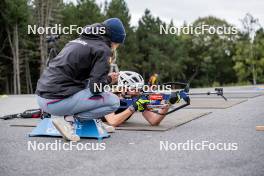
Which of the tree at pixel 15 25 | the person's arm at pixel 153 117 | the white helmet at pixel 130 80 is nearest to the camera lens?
the person's arm at pixel 153 117

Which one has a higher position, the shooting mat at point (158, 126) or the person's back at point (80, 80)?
the person's back at point (80, 80)

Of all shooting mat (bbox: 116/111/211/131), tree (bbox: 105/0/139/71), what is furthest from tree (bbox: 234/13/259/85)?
shooting mat (bbox: 116/111/211/131)

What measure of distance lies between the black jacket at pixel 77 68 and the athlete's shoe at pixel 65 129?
32 centimetres

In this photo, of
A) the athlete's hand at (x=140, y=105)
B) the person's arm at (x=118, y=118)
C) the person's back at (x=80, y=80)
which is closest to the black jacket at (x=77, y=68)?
the person's back at (x=80, y=80)

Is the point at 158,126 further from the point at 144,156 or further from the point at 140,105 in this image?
the point at 144,156

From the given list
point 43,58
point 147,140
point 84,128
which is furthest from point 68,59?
point 43,58

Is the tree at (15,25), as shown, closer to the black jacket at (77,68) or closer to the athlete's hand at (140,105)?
the athlete's hand at (140,105)

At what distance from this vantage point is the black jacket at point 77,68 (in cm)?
531

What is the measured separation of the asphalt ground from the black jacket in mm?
738

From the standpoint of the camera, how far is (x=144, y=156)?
15.0ft

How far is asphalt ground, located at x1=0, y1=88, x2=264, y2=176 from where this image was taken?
12.7 ft

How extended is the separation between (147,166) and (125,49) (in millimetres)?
57158

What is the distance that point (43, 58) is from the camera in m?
43.7

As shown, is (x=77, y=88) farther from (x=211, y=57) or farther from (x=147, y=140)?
(x=211, y=57)
